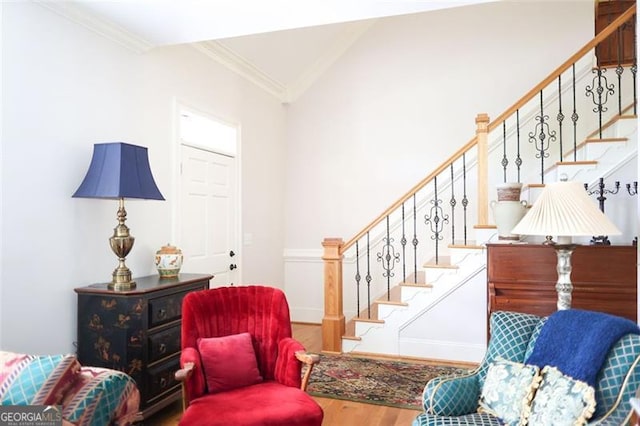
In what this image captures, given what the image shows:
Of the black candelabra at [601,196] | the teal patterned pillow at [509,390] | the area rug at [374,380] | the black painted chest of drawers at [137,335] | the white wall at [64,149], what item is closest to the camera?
the teal patterned pillow at [509,390]

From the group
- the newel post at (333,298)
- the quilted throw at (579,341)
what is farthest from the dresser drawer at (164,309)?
the quilted throw at (579,341)

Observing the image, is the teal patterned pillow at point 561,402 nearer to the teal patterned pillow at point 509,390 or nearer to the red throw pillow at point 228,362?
the teal patterned pillow at point 509,390

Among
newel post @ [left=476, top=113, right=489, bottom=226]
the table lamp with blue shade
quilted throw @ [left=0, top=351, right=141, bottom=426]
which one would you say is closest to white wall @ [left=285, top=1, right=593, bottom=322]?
newel post @ [left=476, top=113, right=489, bottom=226]

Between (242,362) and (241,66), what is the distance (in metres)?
3.47

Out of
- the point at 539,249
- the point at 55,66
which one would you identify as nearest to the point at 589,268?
the point at 539,249

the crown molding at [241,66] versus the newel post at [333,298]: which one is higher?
the crown molding at [241,66]

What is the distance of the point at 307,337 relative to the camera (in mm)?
5055

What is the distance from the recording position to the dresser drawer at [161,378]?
2781 mm

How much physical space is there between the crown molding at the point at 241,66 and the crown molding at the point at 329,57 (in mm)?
176

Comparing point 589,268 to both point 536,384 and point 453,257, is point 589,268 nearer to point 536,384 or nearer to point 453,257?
point 453,257

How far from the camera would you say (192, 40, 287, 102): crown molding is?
13.8ft

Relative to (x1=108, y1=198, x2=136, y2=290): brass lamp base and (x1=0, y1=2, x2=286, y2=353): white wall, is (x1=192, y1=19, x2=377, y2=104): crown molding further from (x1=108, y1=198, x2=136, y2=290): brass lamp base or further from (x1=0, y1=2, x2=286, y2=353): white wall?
(x1=108, y1=198, x2=136, y2=290): brass lamp base

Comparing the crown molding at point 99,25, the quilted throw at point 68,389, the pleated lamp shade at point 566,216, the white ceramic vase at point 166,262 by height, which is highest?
the crown molding at point 99,25

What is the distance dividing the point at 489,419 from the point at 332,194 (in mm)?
4081
